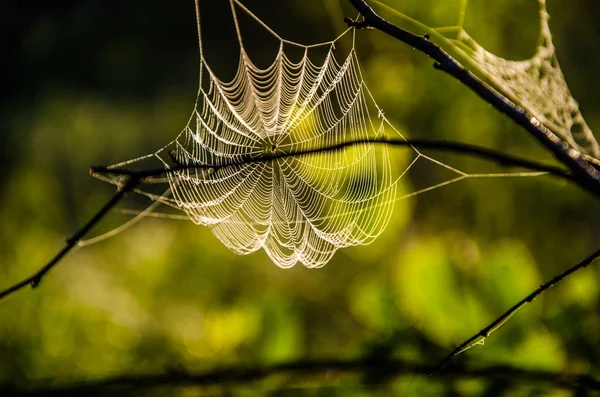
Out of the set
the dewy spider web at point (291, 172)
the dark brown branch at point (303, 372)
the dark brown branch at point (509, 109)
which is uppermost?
the dewy spider web at point (291, 172)

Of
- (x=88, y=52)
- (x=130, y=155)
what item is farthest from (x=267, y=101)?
(x=88, y=52)

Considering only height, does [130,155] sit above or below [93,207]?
above

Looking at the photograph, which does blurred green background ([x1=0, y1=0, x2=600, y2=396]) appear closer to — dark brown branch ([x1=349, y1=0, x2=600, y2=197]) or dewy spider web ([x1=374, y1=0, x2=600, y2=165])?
dewy spider web ([x1=374, y1=0, x2=600, y2=165])

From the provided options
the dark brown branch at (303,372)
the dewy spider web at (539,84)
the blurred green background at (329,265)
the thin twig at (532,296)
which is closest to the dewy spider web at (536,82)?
the dewy spider web at (539,84)

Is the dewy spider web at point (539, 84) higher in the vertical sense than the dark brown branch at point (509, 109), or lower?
higher

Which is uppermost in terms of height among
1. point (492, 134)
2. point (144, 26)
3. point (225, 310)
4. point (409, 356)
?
point (144, 26)

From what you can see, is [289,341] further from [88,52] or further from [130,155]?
[88,52]

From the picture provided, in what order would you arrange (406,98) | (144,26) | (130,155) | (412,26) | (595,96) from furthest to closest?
(144,26) < (130,155) < (595,96) < (406,98) < (412,26)

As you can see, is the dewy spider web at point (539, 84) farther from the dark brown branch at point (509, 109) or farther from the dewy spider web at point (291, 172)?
the dark brown branch at point (509, 109)

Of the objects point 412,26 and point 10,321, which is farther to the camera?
point 412,26
